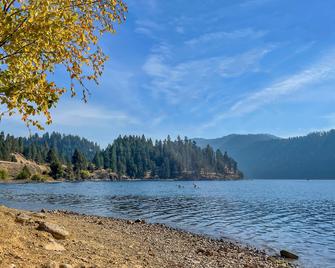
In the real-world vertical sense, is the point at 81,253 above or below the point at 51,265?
below

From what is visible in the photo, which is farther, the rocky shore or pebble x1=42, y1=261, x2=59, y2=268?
the rocky shore

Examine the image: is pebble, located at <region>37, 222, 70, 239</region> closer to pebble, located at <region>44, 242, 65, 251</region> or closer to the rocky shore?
the rocky shore

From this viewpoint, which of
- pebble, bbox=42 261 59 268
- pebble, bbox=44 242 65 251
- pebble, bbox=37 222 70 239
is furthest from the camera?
pebble, bbox=37 222 70 239

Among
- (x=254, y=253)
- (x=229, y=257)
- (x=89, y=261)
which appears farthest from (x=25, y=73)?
(x=254, y=253)

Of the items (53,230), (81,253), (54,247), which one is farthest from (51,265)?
(53,230)

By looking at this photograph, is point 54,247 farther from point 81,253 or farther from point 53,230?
point 53,230

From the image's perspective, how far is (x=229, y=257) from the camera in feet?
88.6

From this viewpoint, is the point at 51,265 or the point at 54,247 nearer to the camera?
the point at 51,265

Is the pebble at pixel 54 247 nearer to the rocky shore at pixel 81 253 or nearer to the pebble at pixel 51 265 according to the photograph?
the rocky shore at pixel 81 253

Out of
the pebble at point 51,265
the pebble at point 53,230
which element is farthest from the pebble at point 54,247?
the pebble at point 51,265

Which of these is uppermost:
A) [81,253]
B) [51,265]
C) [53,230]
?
[53,230]

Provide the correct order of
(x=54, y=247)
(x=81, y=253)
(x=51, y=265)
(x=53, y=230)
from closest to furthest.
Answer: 1. (x=51, y=265)
2. (x=54, y=247)
3. (x=81, y=253)
4. (x=53, y=230)

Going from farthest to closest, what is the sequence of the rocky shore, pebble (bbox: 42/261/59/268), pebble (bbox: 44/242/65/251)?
pebble (bbox: 44/242/65/251) → the rocky shore → pebble (bbox: 42/261/59/268)

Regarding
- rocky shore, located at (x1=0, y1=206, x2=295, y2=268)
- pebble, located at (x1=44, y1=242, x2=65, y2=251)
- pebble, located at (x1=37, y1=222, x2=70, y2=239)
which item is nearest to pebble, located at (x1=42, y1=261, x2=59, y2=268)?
rocky shore, located at (x1=0, y1=206, x2=295, y2=268)
